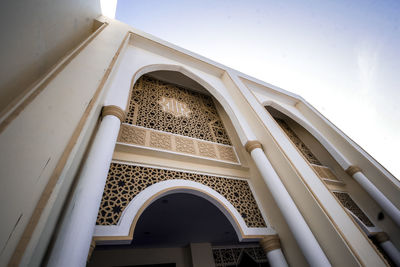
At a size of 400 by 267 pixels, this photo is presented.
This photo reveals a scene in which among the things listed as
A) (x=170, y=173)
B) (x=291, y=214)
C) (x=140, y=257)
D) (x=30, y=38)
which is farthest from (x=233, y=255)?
(x=30, y=38)

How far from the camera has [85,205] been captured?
109 centimetres

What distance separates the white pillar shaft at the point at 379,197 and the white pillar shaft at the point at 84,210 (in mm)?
3810

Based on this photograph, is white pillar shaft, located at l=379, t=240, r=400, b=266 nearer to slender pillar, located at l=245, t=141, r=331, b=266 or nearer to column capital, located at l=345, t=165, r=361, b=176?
column capital, located at l=345, t=165, r=361, b=176

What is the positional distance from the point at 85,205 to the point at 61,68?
34.9 inches

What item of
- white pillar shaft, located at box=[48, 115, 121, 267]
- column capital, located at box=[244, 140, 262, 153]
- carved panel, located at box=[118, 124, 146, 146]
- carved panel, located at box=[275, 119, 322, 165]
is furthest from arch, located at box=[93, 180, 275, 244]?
carved panel, located at box=[275, 119, 322, 165]

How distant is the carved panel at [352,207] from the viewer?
3.15 m

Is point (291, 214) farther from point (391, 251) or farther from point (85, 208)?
point (391, 251)

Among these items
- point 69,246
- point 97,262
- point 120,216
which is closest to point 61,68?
point 69,246

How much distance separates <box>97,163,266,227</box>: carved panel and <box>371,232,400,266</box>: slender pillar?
7.39ft

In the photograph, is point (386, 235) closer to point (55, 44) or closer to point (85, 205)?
point (85, 205)

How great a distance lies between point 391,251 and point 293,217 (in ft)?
7.90

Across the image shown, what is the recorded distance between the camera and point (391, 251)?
2.76 metres

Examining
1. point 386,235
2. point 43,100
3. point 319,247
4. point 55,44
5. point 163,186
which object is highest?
point 55,44

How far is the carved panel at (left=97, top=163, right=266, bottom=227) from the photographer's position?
5.34 feet
